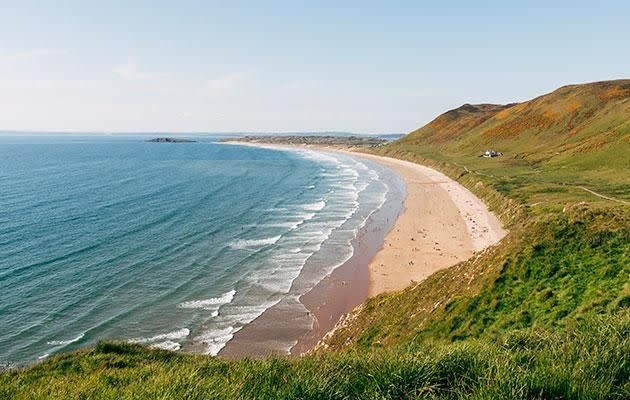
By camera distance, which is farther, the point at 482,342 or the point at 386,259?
the point at 386,259

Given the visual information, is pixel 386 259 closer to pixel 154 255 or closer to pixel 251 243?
pixel 251 243

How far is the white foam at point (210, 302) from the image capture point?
30.4 m

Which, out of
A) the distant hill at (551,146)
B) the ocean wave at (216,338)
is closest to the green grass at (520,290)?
the ocean wave at (216,338)

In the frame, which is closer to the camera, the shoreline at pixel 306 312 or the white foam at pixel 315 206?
the shoreline at pixel 306 312

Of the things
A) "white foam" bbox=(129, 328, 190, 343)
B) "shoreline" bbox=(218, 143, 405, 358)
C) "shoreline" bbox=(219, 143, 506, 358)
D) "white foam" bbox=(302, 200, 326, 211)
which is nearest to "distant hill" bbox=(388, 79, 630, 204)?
"shoreline" bbox=(219, 143, 506, 358)

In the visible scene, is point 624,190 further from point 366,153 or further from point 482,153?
point 366,153

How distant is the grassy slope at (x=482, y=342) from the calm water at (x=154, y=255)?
9.84m

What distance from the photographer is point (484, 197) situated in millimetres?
62875

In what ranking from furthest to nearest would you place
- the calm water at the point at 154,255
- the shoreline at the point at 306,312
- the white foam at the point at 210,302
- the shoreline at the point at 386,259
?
the white foam at the point at 210,302 → the calm water at the point at 154,255 → the shoreline at the point at 386,259 → the shoreline at the point at 306,312

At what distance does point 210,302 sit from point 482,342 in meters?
22.5

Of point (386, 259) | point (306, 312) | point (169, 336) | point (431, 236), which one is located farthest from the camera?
point (431, 236)

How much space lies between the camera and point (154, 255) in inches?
1619

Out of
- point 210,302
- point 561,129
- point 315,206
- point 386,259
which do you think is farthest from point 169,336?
point 561,129

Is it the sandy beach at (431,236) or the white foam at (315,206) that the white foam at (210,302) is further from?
the white foam at (315,206)
